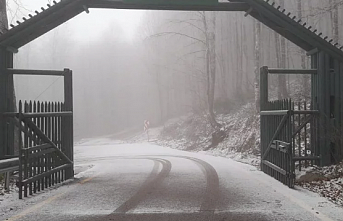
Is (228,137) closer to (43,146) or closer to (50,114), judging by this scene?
(50,114)

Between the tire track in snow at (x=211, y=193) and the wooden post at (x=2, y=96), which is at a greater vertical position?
the wooden post at (x=2, y=96)

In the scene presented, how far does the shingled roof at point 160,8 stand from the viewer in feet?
36.6

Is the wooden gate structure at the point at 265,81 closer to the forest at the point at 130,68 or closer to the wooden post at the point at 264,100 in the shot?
the wooden post at the point at 264,100

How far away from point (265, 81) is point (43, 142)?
744cm

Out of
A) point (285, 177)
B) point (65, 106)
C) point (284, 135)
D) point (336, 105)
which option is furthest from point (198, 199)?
point (336, 105)

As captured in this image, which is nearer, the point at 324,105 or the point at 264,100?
the point at 324,105

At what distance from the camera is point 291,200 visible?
7.99 m

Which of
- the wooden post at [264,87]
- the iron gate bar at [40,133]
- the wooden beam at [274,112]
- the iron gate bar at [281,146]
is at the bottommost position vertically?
the iron gate bar at [281,146]

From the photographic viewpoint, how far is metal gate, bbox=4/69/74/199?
28.5 ft

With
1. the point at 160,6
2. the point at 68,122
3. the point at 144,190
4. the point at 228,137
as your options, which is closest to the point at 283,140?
the point at 144,190

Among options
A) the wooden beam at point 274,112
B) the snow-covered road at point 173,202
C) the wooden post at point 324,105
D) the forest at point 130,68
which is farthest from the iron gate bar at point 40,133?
the forest at point 130,68

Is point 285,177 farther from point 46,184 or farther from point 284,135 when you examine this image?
point 46,184

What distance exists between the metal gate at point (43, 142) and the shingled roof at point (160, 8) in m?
1.24

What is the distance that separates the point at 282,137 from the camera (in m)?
10.7
